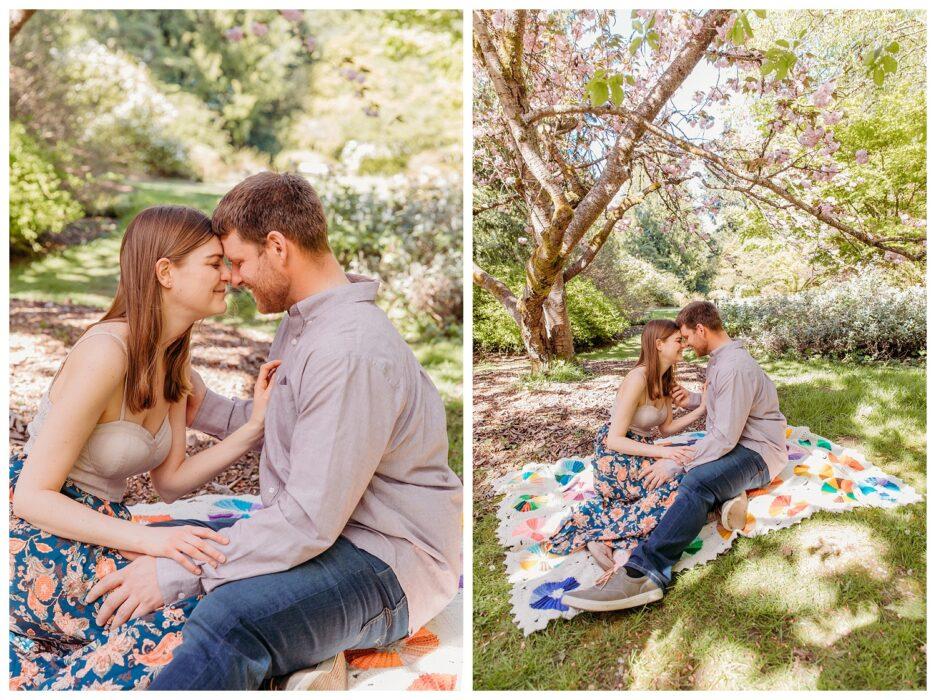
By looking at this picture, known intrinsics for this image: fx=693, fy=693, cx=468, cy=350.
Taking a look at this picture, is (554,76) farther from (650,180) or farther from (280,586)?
(280,586)

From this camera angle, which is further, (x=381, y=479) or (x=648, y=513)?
(x=648, y=513)

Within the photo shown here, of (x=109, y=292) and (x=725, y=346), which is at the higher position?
(x=725, y=346)

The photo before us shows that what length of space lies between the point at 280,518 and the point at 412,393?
0.50 meters

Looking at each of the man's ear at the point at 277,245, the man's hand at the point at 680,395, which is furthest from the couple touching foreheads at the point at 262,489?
the man's hand at the point at 680,395

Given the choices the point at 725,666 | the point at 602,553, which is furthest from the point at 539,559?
the point at 725,666

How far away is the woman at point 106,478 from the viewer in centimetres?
184

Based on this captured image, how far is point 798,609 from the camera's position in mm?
2213

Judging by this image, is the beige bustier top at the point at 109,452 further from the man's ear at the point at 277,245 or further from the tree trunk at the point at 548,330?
the tree trunk at the point at 548,330

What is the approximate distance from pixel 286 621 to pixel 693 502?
136 cm

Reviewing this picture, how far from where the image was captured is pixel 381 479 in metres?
2.04

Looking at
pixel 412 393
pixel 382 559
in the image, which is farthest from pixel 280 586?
pixel 412 393

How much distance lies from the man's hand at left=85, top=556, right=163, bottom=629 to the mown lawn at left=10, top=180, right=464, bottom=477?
2.32m

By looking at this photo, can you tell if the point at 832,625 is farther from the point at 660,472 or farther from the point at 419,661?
the point at 419,661

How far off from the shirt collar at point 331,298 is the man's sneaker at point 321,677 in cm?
101
